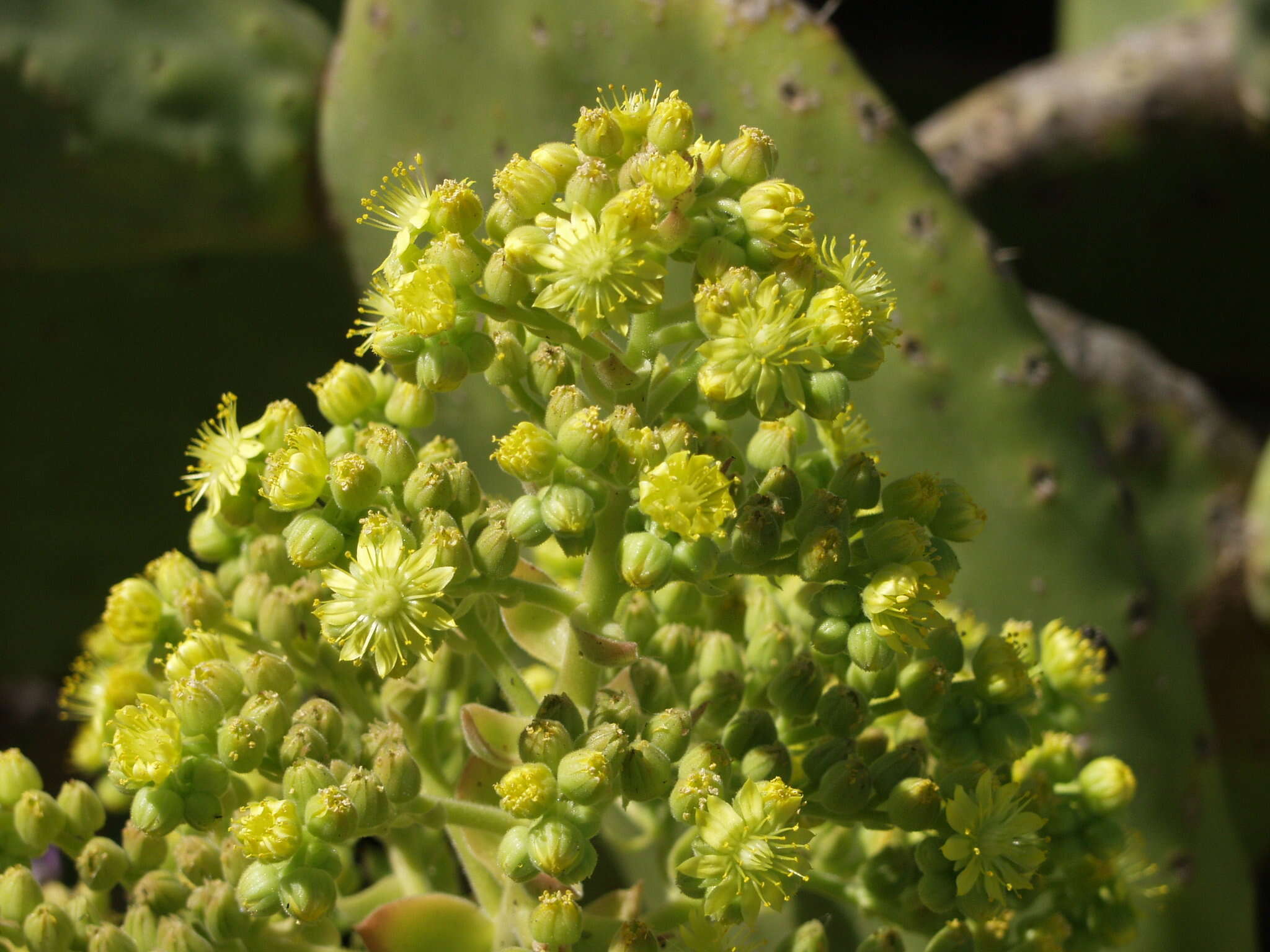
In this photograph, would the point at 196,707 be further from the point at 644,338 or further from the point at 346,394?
the point at 644,338

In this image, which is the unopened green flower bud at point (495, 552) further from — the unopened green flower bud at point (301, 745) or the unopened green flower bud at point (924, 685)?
the unopened green flower bud at point (924, 685)

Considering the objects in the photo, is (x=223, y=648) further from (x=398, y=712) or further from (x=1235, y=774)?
(x=1235, y=774)

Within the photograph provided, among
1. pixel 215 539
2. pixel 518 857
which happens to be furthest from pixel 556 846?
pixel 215 539

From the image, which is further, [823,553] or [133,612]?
[133,612]

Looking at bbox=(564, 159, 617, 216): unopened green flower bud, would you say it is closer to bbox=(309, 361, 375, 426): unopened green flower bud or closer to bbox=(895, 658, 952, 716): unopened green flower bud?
bbox=(309, 361, 375, 426): unopened green flower bud

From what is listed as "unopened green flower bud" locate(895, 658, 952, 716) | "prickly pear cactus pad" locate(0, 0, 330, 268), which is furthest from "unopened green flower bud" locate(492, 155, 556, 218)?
"prickly pear cactus pad" locate(0, 0, 330, 268)

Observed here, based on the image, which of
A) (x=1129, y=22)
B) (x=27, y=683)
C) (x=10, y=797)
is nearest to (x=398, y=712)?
(x=10, y=797)
